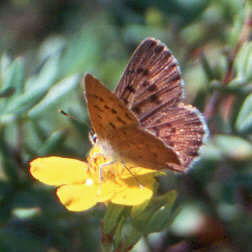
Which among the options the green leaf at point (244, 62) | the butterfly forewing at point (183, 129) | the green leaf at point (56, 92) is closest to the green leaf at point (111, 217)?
the butterfly forewing at point (183, 129)

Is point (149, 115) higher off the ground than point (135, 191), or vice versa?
point (149, 115)

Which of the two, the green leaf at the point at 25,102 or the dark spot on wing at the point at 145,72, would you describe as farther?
the green leaf at the point at 25,102

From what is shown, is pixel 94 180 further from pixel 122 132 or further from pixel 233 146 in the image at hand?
pixel 233 146

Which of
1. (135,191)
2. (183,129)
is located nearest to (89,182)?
(135,191)

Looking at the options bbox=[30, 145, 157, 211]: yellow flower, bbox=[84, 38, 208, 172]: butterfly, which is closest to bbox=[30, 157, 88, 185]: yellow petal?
bbox=[30, 145, 157, 211]: yellow flower

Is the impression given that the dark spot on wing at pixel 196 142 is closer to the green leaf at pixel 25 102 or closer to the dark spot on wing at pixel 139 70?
the dark spot on wing at pixel 139 70

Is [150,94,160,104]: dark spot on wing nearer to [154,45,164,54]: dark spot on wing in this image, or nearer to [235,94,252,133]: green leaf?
[154,45,164,54]: dark spot on wing
